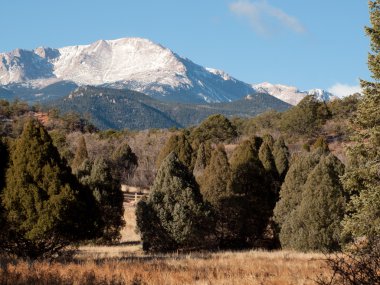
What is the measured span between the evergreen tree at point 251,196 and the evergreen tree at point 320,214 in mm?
3883

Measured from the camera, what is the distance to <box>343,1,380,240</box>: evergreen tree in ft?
42.8

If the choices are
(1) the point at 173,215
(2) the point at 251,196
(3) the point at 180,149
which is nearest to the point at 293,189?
(2) the point at 251,196

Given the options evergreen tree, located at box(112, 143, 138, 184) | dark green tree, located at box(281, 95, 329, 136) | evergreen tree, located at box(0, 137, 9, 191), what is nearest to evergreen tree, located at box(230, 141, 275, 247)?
evergreen tree, located at box(0, 137, 9, 191)

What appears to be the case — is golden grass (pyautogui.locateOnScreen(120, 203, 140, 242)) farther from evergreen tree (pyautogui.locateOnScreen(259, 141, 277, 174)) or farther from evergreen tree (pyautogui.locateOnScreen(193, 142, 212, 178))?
evergreen tree (pyautogui.locateOnScreen(259, 141, 277, 174))

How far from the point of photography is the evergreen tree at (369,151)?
13.1m

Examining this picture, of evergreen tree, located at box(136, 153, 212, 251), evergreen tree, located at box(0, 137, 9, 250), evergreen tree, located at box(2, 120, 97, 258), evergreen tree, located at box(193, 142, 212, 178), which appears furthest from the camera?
evergreen tree, located at box(193, 142, 212, 178)

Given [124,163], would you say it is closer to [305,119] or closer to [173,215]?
[305,119]

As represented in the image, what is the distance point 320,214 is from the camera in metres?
19.1

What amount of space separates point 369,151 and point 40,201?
9023 mm

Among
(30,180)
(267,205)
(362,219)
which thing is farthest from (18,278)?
(267,205)

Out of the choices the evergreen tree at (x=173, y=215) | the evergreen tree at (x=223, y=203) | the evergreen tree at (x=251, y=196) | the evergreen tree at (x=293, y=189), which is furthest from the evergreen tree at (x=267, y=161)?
the evergreen tree at (x=173, y=215)

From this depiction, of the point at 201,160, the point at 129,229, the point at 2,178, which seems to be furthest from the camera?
the point at 201,160

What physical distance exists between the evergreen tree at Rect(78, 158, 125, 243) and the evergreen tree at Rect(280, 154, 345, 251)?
9.59 m

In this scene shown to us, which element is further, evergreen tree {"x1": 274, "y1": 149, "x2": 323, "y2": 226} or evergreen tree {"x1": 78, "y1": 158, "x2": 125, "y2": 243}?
evergreen tree {"x1": 78, "y1": 158, "x2": 125, "y2": 243}
